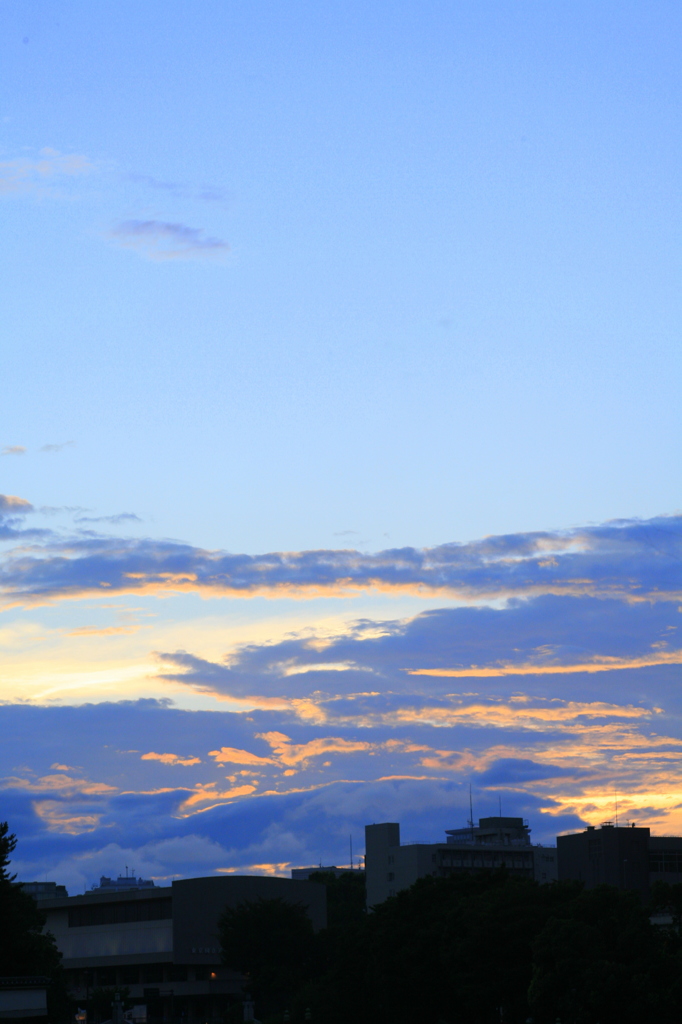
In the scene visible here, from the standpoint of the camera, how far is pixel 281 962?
130625 mm

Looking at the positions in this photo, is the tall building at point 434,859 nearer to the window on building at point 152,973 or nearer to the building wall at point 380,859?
the building wall at point 380,859

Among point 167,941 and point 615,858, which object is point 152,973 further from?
point 615,858

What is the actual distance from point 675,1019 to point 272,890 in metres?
100

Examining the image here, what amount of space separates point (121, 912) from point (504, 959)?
97.6 meters

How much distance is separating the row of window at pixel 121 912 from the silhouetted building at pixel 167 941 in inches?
4.8

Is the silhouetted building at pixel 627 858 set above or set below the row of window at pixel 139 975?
above

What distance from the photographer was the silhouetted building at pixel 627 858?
116750mm

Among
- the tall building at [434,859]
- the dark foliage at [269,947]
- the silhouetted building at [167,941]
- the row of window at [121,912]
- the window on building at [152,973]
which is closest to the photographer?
the dark foliage at [269,947]

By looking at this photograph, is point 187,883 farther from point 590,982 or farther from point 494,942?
point 590,982

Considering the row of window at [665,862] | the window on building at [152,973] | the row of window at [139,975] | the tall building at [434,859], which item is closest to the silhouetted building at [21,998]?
the row of window at [665,862]

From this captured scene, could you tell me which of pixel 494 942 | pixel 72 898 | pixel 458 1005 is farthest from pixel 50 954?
pixel 72 898

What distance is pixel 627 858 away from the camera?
11706 centimetres

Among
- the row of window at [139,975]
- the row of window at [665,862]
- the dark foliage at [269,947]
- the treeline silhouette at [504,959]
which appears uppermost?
the row of window at [665,862]

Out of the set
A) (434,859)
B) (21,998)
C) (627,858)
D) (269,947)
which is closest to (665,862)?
(627,858)
